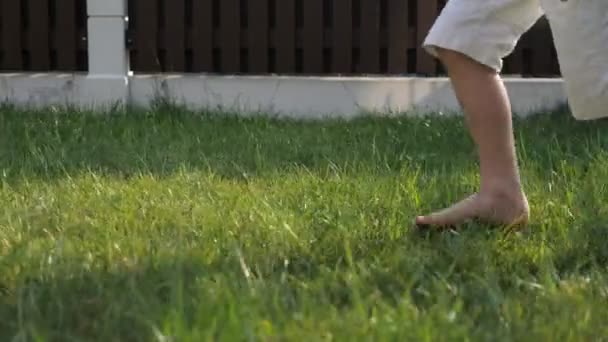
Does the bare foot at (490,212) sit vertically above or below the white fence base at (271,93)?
above

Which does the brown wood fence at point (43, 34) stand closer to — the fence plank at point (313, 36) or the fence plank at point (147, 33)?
the fence plank at point (147, 33)

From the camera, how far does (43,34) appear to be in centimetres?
529

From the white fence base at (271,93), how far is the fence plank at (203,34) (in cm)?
19

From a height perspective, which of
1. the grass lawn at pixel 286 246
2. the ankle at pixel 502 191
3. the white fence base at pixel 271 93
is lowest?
the white fence base at pixel 271 93

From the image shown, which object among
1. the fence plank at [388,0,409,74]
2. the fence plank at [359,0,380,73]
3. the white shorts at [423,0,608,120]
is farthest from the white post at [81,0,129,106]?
the white shorts at [423,0,608,120]

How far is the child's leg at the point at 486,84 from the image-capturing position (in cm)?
210

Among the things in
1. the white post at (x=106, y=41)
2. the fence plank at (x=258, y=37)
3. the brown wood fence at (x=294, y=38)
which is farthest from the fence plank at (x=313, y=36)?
the white post at (x=106, y=41)

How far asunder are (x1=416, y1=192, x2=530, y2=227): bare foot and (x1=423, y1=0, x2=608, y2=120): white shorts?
0.24 metres

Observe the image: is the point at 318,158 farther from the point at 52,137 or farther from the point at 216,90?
the point at 216,90

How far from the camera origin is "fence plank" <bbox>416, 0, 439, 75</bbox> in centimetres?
502

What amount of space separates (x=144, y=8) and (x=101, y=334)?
3.96 meters

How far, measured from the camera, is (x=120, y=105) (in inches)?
189

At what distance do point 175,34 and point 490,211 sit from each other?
3325mm

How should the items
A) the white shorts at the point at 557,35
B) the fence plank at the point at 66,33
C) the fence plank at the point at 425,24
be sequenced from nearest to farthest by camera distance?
the white shorts at the point at 557,35
the fence plank at the point at 425,24
the fence plank at the point at 66,33
